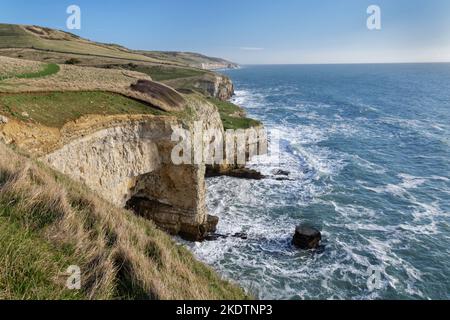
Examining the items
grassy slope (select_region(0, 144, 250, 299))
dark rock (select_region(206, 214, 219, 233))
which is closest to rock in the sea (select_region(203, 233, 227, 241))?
dark rock (select_region(206, 214, 219, 233))

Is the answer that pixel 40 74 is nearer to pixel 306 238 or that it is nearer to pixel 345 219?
pixel 306 238

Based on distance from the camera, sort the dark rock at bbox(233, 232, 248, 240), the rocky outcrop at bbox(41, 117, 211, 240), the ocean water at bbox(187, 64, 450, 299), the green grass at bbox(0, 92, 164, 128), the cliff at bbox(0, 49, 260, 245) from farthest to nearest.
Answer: the dark rock at bbox(233, 232, 248, 240), the ocean water at bbox(187, 64, 450, 299), the rocky outcrop at bbox(41, 117, 211, 240), the green grass at bbox(0, 92, 164, 128), the cliff at bbox(0, 49, 260, 245)

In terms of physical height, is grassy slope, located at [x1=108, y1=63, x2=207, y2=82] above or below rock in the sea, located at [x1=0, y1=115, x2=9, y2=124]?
above

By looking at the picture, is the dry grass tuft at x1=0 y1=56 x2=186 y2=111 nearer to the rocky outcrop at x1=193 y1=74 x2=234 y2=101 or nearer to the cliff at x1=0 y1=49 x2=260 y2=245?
the cliff at x1=0 y1=49 x2=260 y2=245

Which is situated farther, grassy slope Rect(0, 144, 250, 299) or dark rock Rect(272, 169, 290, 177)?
dark rock Rect(272, 169, 290, 177)

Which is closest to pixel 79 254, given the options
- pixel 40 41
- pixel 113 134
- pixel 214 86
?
pixel 113 134

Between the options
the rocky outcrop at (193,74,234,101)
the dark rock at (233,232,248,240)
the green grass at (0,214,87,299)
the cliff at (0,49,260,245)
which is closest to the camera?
the green grass at (0,214,87,299)
